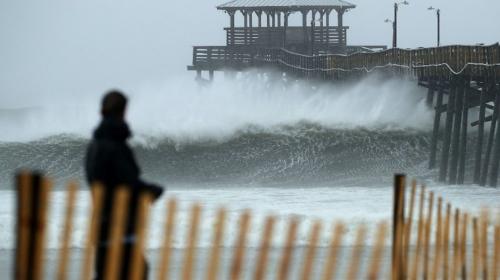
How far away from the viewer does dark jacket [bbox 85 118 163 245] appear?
6840 millimetres

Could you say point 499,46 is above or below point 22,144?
above

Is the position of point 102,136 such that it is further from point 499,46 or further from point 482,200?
point 499,46

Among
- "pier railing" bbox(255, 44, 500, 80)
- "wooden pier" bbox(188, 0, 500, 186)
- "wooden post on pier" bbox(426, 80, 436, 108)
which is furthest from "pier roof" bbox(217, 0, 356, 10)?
"wooden post on pier" bbox(426, 80, 436, 108)

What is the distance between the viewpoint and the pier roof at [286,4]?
61.9 m

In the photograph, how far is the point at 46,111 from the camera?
178 feet

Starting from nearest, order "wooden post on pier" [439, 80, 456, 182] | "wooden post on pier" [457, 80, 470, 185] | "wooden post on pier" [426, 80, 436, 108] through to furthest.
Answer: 1. "wooden post on pier" [457, 80, 470, 185]
2. "wooden post on pier" [439, 80, 456, 182]
3. "wooden post on pier" [426, 80, 436, 108]

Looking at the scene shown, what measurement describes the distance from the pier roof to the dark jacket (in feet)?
180

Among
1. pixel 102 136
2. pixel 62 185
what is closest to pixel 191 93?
pixel 62 185

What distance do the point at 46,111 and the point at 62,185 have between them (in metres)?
18.4

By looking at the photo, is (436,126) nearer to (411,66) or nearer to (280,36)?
(411,66)

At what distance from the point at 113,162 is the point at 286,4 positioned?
2200 inches

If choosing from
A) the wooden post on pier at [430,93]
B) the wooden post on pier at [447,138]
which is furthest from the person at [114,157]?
the wooden post on pier at [430,93]

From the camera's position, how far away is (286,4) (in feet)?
205

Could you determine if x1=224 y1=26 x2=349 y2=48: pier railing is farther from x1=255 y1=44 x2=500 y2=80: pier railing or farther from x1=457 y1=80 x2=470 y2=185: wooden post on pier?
x1=457 y1=80 x2=470 y2=185: wooden post on pier
